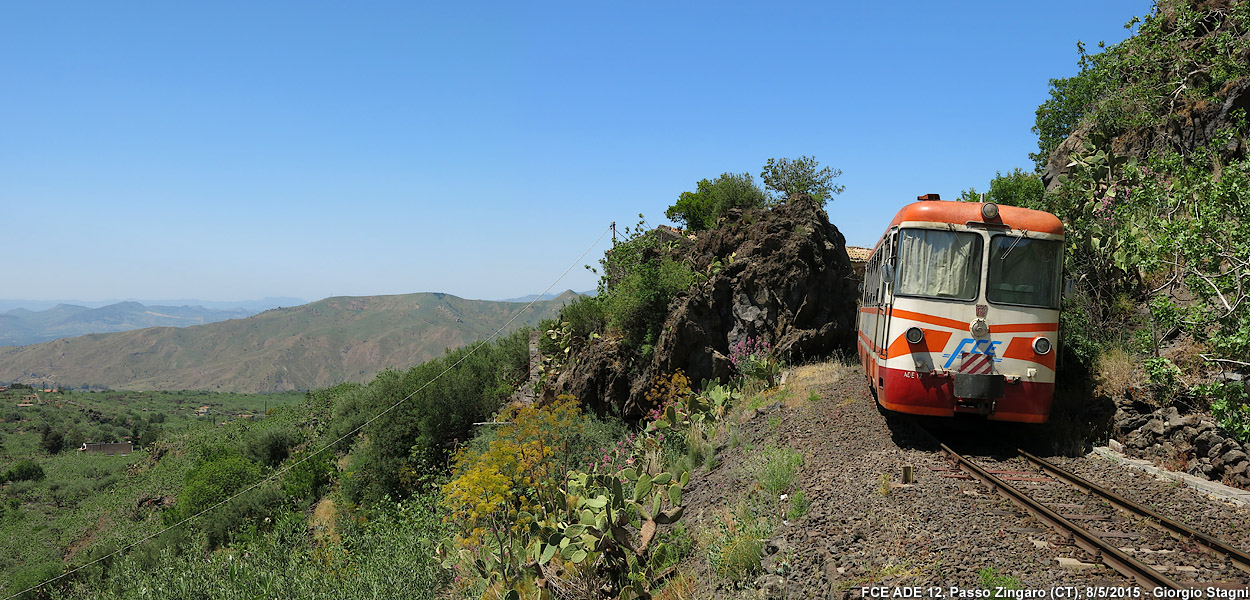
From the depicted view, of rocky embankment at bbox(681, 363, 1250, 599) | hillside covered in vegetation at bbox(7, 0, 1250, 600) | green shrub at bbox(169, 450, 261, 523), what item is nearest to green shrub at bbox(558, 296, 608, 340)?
hillside covered in vegetation at bbox(7, 0, 1250, 600)

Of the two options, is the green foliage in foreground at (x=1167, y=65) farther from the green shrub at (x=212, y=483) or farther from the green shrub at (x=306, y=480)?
the green shrub at (x=212, y=483)

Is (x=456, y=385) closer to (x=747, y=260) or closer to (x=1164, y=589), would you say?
(x=747, y=260)

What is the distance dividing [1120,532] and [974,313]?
3564mm

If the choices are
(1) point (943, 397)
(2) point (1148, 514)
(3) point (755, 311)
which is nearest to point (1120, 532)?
(2) point (1148, 514)

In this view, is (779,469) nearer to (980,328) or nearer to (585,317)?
(980,328)

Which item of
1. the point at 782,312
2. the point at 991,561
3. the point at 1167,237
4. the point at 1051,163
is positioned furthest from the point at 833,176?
the point at 991,561

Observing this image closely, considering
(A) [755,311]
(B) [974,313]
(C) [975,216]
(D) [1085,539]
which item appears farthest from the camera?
(A) [755,311]

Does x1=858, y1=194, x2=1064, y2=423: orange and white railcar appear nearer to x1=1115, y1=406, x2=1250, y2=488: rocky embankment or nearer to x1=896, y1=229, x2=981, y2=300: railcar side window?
x1=896, y1=229, x2=981, y2=300: railcar side window

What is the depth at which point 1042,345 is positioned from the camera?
8734 millimetres

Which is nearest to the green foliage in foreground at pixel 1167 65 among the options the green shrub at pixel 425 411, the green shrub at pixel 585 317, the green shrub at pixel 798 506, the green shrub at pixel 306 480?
the green shrub at pixel 798 506

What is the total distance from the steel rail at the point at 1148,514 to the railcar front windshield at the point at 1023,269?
216cm

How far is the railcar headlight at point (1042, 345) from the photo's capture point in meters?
8.73

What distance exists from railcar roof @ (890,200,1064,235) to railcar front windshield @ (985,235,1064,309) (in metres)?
0.19

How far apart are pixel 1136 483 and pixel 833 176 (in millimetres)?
27155
